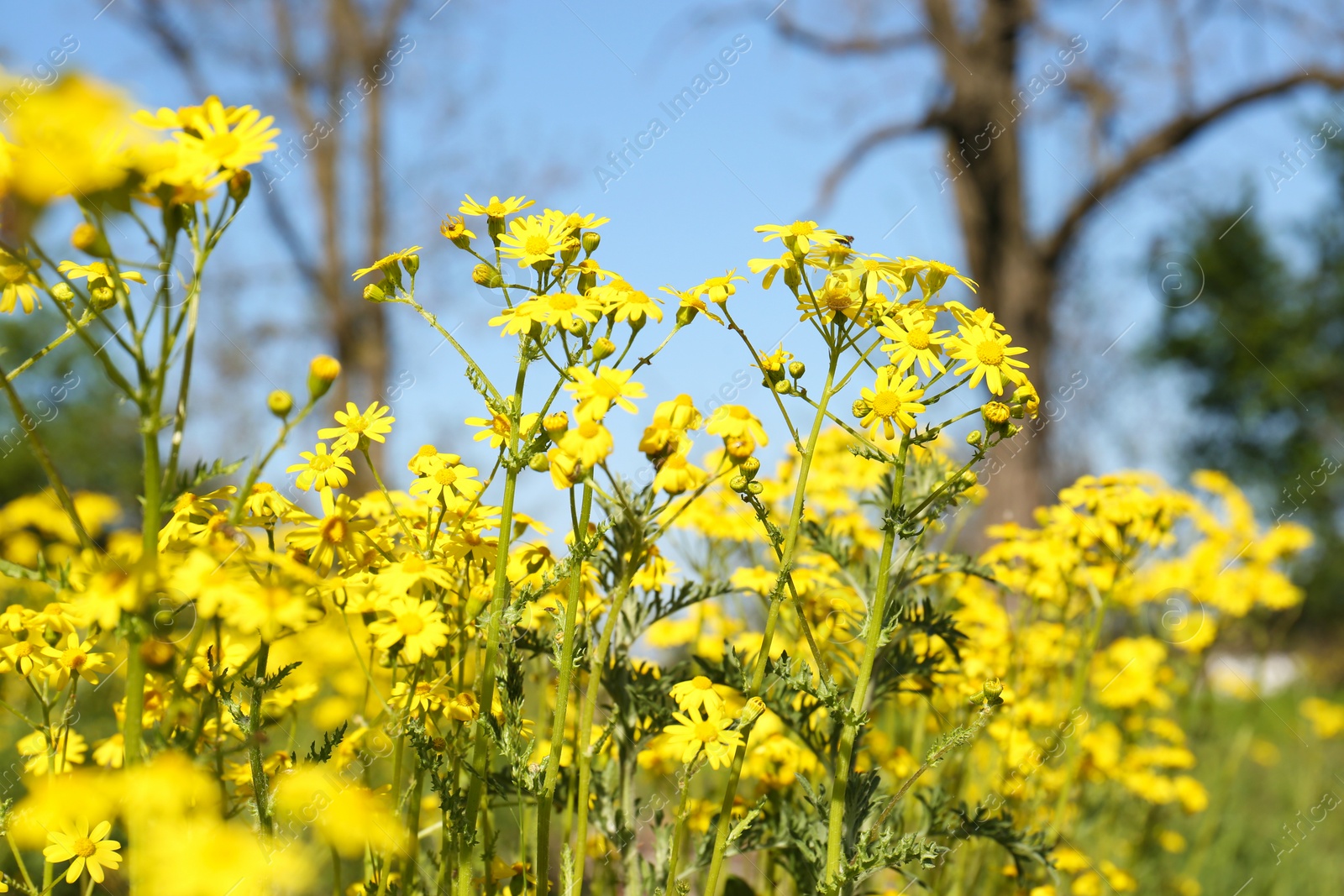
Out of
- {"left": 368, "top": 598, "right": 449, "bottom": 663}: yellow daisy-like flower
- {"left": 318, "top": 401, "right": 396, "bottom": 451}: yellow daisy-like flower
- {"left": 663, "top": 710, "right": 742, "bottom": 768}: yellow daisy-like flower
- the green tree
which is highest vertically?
the green tree

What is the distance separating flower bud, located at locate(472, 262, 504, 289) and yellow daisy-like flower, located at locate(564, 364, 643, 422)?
0.73 ft

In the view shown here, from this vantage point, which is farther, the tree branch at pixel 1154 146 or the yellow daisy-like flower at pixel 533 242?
the tree branch at pixel 1154 146

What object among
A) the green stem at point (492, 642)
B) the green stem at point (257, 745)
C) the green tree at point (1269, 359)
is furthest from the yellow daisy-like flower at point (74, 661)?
the green tree at point (1269, 359)

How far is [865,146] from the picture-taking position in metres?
8.36

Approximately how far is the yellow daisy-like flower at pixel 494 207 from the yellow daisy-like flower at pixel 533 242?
0.11ft

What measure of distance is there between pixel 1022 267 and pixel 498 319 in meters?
7.76

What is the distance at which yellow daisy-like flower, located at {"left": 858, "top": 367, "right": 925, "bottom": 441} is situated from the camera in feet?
4.69

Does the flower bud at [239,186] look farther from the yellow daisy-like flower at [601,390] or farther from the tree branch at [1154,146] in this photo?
the tree branch at [1154,146]

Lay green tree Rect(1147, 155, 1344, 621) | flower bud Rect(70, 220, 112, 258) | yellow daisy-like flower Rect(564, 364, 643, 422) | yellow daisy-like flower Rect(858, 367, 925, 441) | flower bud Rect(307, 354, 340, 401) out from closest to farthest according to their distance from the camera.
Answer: flower bud Rect(70, 220, 112, 258) → flower bud Rect(307, 354, 340, 401) → yellow daisy-like flower Rect(564, 364, 643, 422) → yellow daisy-like flower Rect(858, 367, 925, 441) → green tree Rect(1147, 155, 1344, 621)

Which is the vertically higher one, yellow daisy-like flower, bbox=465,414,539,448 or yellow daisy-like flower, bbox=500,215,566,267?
yellow daisy-like flower, bbox=500,215,566,267

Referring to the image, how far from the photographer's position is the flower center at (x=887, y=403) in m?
1.44

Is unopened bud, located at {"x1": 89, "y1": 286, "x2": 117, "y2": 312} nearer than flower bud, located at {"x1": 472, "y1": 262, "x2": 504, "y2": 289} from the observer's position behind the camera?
Yes

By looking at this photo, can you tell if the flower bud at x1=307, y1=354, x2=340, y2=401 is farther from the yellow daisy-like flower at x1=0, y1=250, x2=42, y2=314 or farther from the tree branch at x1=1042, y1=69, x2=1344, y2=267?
the tree branch at x1=1042, y1=69, x2=1344, y2=267

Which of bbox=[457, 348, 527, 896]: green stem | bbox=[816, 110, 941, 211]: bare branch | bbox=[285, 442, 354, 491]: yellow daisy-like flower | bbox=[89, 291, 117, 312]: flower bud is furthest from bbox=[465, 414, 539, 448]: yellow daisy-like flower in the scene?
bbox=[816, 110, 941, 211]: bare branch
